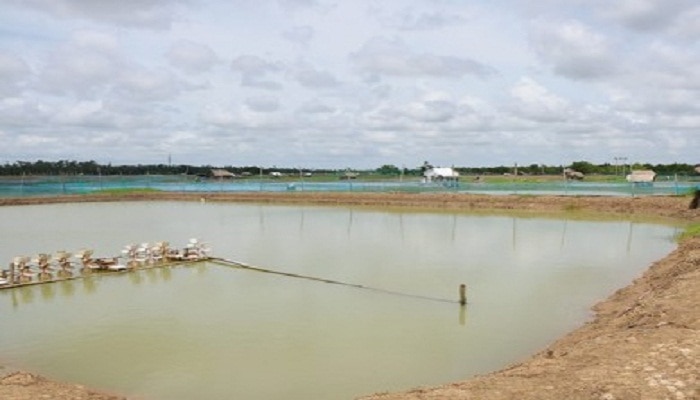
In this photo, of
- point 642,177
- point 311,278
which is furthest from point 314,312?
point 642,177

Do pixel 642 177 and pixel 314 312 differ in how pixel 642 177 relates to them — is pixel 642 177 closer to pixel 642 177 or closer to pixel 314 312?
pixel 642 177

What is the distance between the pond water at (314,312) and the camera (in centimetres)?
800

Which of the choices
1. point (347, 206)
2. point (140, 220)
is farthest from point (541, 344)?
point (347, 206)

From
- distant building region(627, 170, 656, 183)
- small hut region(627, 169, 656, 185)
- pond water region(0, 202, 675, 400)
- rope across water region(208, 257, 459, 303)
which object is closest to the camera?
pond water region(0, 202, 675, 400)

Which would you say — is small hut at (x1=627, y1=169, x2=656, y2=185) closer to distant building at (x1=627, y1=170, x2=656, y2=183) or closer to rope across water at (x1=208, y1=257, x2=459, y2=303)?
distant building at (x1=627, y1=170, x2=656, y2=183)

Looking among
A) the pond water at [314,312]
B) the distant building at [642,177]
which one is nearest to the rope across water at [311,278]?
the pond water at [314,312]

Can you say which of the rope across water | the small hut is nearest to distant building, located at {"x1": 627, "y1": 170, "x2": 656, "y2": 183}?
the small hut

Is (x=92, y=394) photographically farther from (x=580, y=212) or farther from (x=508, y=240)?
(x=580, y=212)

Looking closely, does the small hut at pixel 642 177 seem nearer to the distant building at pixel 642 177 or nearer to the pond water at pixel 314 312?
the distant building at pixel 642 177

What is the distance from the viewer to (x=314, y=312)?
36.8 feet

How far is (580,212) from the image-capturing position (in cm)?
3309

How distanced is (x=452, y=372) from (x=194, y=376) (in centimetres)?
326

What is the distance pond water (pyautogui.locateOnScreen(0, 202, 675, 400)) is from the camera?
8.00 metres

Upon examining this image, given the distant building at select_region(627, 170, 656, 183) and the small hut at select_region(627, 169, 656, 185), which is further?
the distant building at select_region(627, 170, 656, 183)
